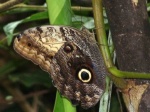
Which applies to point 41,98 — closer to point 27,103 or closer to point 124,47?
point 27,103

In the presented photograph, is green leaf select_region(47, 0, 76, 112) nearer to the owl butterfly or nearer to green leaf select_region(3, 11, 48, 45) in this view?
the owl butterfly

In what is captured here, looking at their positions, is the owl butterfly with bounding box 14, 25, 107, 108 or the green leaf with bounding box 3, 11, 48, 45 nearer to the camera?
the owl butterfly with bounding box 14, 25, 107, 108

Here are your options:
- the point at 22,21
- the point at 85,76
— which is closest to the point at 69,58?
the point at 85,76

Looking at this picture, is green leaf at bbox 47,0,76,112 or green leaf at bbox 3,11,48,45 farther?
green leaf at bbox 3,11,48,45

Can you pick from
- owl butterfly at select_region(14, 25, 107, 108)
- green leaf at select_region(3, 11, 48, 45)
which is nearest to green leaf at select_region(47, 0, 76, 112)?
owl butterfly at select_region(14, 25, 107, 108)

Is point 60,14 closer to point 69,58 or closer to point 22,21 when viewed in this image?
point 69,58

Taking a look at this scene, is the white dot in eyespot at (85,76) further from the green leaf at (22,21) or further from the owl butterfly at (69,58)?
the green leaf at (22,21)

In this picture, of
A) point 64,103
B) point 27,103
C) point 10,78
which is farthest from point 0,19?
point 64,103
